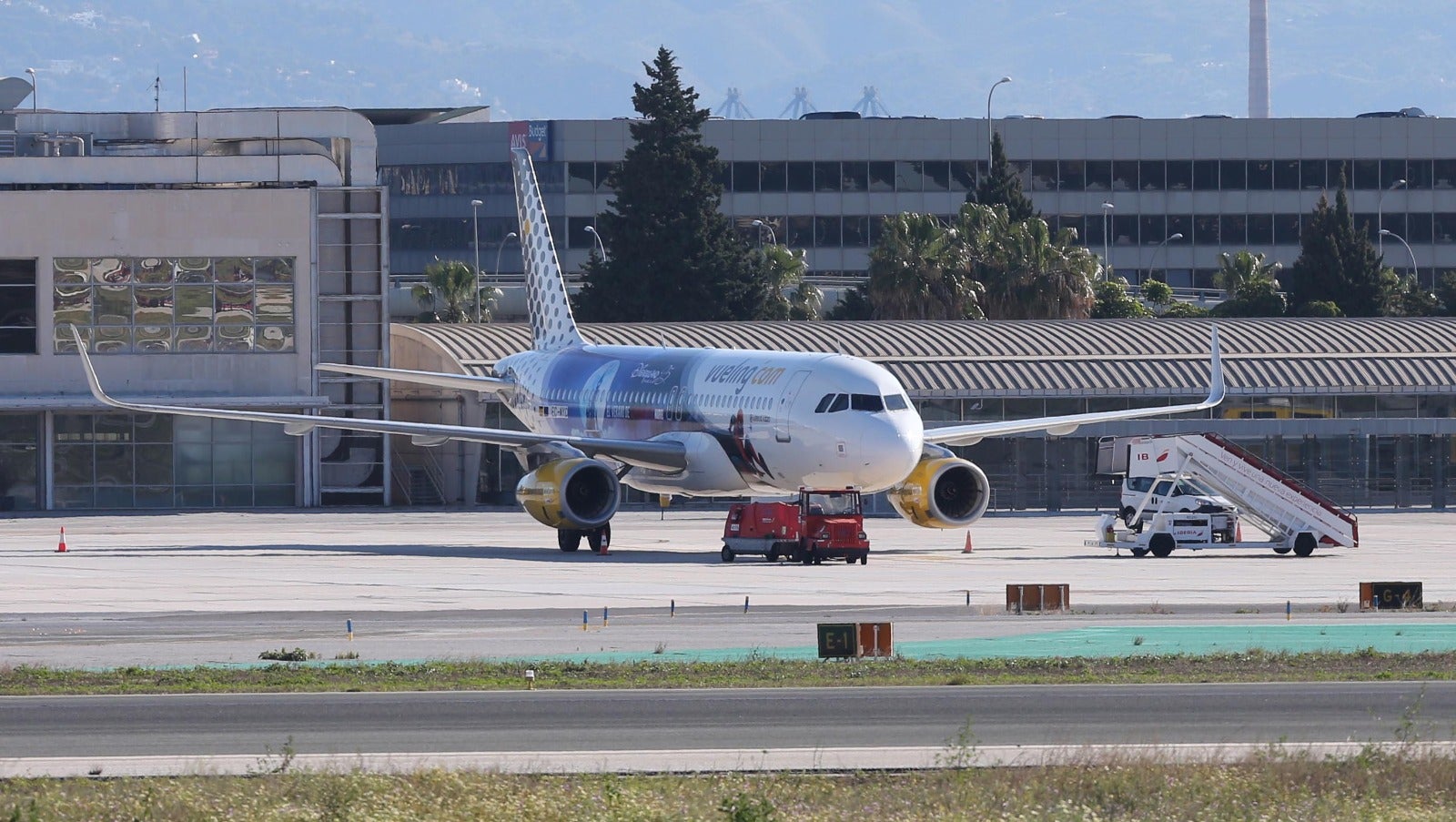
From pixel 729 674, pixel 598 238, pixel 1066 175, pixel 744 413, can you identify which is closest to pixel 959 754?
pixel 729 674

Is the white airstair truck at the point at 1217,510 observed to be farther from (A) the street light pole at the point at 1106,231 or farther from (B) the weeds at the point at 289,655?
(A) the street light pole at the point at 1106,231

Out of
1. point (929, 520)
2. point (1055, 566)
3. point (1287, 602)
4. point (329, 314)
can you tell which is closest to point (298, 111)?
point (329, 314)

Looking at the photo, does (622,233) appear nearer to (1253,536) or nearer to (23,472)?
(23,472)

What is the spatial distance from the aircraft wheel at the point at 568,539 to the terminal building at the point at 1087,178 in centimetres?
8132

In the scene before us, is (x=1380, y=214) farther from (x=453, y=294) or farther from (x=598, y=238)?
(x=453, y=294)

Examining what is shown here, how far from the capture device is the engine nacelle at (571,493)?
142 ft

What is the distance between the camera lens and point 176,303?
65.8 metres

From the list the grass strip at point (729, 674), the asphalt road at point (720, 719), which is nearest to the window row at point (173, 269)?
the grass strip at point (729, 674)

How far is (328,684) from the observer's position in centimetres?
2106

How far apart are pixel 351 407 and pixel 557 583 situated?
33.7 meters

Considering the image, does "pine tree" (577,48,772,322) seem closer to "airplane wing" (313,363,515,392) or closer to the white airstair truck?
"airplane wing" (313,363,515,392)

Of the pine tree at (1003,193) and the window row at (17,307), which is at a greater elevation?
the pine tree at (1003,193)

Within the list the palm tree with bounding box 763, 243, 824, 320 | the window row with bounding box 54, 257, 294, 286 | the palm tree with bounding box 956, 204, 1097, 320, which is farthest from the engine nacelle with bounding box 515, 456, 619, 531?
the palm tree with bounding box 763, 243, 824, 320

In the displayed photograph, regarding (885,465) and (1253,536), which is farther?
(1253,536)
